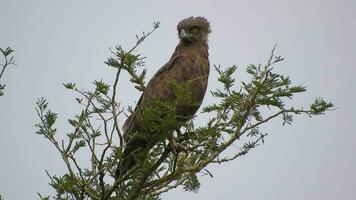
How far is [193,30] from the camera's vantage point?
29.1 ft

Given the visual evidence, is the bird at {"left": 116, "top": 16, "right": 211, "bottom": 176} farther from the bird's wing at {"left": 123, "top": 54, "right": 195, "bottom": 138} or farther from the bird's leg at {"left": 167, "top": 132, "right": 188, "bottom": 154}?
the bird's leg at {"left": 167, "top": 132, "right": 188, "bottom": 154}

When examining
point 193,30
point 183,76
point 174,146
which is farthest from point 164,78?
point 193,30

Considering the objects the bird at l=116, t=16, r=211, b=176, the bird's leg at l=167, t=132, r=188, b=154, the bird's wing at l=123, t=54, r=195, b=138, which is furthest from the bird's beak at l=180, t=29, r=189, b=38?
the bird's leg at l=167, t=132, r=188, b=154

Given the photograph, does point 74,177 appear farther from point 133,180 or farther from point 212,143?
point 212,143

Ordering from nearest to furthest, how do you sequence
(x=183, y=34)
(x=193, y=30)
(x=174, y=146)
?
(x=174, y=146) → (x=183, y=34) → (x=193, y=30)

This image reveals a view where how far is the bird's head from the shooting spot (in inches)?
343

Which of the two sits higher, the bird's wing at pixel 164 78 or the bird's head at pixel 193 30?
the bird's head at pixel 193 30

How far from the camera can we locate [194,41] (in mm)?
8711

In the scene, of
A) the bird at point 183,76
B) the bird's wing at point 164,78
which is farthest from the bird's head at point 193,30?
the bird's wing at point 164,78

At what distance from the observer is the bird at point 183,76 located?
6777 mm

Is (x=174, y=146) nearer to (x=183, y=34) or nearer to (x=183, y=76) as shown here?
(x=183, y=76)

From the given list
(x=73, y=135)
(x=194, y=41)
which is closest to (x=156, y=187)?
(x=73, y=135)

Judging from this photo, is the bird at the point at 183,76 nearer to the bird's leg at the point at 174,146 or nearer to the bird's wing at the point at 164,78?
the bird's wing at the point at 164,78

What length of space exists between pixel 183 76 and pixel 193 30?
4.75ft
